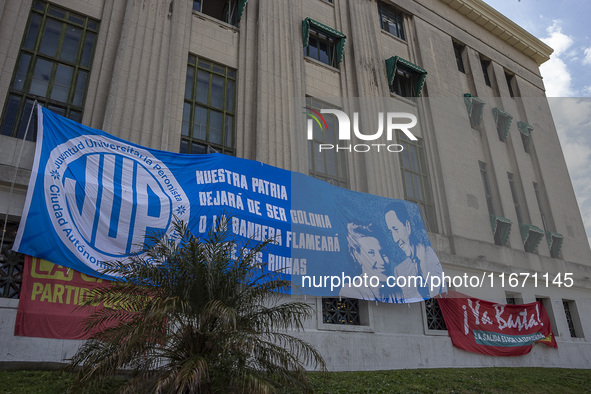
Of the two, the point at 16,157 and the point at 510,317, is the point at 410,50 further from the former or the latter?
the point at 16,157

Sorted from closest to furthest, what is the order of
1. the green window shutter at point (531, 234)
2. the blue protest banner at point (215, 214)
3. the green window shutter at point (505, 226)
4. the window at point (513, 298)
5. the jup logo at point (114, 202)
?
1. the blue protest banner at point (215, 214)
2. the jup logo at point (114, 202)
3. the window at point (513, 298)
4. the green window shutter at point (505, 226)
5. the green window shutter at point (531, 234)

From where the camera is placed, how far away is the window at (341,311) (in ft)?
50.8

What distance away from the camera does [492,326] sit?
18750mm

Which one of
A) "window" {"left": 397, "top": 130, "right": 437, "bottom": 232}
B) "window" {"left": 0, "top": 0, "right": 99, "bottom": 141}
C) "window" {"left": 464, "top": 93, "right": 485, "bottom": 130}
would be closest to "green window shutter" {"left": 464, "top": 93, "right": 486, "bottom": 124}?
"window" {"left": 464, "top": 93, "right": 485, "bottom": 130}

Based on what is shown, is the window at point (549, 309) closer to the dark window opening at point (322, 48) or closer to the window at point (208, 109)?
the dark window opening at point (322, 48)

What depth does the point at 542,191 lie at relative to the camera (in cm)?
2777

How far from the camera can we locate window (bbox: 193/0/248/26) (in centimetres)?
1869

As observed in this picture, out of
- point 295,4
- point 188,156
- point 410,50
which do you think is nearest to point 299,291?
point 188,156

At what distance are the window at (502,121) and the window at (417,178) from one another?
7.62 m

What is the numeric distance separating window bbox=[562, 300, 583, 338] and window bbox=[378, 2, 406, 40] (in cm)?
1682

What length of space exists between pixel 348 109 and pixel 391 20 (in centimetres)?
856

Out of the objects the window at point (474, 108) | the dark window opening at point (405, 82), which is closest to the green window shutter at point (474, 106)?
the window at point (474, 108)

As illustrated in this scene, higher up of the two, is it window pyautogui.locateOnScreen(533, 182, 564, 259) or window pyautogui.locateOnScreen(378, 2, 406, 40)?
window pyautogui.locateOnScreen(378, 2, 406, 40)

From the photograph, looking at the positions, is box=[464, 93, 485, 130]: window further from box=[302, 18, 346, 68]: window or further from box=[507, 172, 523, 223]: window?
box=[302, 18, 346, 68]: window
